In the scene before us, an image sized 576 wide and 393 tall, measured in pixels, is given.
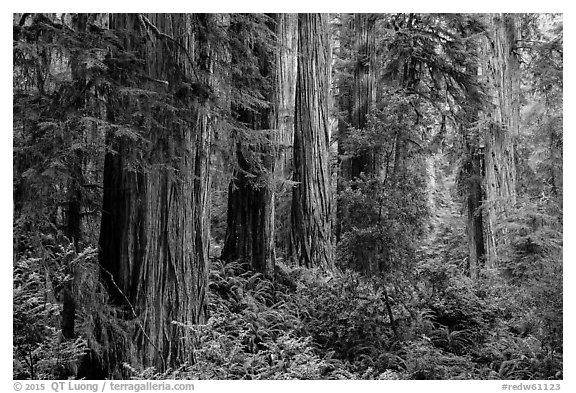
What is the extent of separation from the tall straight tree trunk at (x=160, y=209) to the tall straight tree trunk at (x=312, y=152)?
435 cm

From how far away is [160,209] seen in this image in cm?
549

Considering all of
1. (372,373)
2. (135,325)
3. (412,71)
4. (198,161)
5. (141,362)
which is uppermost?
(412,71)

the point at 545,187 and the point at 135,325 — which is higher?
the point at 545,187

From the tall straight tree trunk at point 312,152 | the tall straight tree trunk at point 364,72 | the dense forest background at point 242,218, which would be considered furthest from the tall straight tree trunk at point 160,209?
the tall straight tree trunk at point 364,72

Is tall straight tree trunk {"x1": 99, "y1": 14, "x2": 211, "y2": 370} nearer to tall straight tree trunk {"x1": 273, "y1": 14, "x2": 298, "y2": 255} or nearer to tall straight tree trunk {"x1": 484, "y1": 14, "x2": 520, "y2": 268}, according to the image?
tall straight tree trunk {"x1": 273, "y1": 14, "x2": 298, "y2": 255}

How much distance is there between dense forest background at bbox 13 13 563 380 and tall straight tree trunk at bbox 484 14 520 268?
62 centimetres

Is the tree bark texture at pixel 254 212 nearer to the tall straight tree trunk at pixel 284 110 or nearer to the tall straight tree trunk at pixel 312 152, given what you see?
the tall straight tree trunk at pixel 284 110

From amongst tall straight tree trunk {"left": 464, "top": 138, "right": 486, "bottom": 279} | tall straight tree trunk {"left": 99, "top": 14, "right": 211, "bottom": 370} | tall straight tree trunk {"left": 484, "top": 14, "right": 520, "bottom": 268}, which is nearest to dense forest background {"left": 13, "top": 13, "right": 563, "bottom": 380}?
tall straight tree trunk {"left": 99, "top": 14, "right": 211, "bottom": 370}

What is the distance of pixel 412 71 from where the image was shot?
1109 centimetres

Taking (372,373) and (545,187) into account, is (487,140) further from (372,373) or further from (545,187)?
(372,373)

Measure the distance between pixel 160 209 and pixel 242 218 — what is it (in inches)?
139

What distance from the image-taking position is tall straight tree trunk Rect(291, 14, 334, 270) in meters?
9.91

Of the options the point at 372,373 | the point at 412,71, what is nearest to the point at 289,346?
the point at 372,373

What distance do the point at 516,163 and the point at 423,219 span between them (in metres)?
6.33
